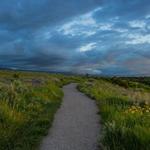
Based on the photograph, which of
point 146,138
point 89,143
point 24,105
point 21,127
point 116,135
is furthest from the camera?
point 24,105

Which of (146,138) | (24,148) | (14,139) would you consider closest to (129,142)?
(146,138)

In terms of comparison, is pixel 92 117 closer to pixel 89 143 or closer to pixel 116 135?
pixel 89 143

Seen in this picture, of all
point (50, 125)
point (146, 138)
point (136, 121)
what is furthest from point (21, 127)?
point (146, 138)

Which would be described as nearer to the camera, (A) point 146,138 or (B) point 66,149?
(A) point 146,138

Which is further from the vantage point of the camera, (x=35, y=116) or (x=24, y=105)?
(x=24, y=105)

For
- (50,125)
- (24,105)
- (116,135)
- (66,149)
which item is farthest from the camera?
(24,105)

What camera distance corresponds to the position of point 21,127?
1048 cm

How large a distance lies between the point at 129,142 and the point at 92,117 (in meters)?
6.33

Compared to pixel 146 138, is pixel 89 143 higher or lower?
lower

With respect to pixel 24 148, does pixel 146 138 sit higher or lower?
higher

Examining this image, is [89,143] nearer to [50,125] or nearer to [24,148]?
[24,148]

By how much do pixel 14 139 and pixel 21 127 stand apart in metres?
1.48

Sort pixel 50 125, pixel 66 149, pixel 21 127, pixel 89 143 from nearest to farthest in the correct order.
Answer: pixel 66 149, pixel 89 143, pixel 21 127, pixel 50 125

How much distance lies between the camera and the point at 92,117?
13.8 meters
